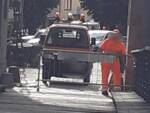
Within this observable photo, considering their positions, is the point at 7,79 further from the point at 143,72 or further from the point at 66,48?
the point at 143,72

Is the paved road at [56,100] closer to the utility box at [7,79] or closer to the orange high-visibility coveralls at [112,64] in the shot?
the utility box at [7,79]

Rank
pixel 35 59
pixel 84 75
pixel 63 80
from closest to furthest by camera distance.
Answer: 1. pixel 63 80
2. pixel 84 75
3. pixel 35 59

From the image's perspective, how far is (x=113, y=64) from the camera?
15.7 metres

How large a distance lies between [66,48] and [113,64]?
3170mm

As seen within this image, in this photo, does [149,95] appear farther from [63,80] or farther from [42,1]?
[42,1]

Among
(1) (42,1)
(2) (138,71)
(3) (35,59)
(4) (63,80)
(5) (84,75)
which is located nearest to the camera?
(2) (138,71)

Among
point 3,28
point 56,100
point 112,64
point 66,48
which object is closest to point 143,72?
point 112,64

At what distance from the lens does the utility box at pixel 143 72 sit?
1338 centimetres

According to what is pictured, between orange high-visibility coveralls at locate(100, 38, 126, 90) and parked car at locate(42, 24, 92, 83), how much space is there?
58.9 inches

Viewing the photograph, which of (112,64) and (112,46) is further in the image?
(112,46)

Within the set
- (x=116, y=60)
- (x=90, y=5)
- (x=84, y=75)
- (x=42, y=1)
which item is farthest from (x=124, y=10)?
(x=116, y=60)

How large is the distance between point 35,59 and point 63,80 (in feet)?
27.3

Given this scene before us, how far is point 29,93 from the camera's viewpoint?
15031 mm

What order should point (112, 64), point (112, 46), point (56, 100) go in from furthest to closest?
point (112, 46)
point (112, 64)
point (56, 100)
